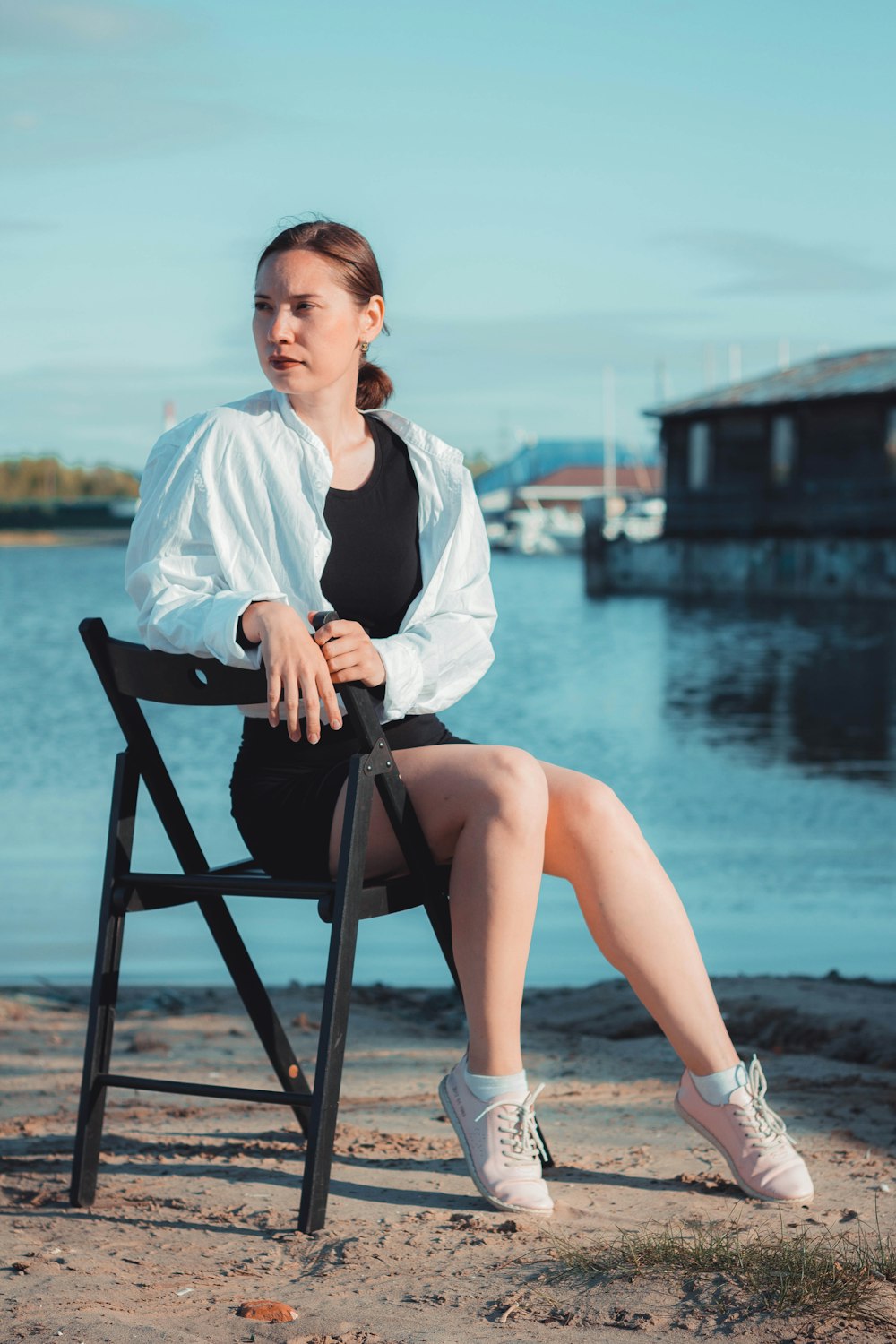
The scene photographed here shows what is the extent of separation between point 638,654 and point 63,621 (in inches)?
580

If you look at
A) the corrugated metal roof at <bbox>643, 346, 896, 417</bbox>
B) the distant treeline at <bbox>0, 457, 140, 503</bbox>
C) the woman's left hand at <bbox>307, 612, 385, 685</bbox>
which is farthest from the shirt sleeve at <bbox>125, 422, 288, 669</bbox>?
the distant treeline at <bbox>0, 457, 140, 503</bbox>

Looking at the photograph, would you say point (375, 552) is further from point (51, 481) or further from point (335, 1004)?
point (51, 481)

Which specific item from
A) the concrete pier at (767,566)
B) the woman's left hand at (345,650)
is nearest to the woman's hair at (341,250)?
the woman's left hand at (345,650)

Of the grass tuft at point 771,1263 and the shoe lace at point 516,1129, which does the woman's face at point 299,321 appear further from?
the grass tuft at point 771,1263

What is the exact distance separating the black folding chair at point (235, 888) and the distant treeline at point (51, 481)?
120773mm

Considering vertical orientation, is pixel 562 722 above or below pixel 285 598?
below

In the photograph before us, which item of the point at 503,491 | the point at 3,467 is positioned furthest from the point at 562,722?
the point at 3,467

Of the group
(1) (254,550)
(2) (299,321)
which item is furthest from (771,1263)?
(2) (299,321)

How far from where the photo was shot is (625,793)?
11.3 m

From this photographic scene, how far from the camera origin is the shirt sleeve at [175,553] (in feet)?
7.71

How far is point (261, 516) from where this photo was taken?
247cm

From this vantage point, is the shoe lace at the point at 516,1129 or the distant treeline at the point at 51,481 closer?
the shoe lace at the point at 516,1129

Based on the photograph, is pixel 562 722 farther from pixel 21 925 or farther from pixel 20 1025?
pixel 20 1025

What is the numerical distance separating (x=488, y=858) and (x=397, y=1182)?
2.17 feet
